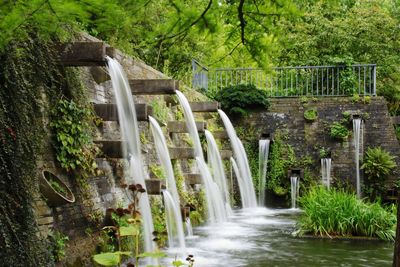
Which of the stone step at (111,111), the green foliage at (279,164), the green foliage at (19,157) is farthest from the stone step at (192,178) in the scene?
the green foliage at (19,157)

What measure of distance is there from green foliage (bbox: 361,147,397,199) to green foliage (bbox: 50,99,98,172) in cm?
1055

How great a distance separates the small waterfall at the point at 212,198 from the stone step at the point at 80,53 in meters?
5.42

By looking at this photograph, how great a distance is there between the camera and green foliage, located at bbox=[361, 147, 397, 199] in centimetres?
1495

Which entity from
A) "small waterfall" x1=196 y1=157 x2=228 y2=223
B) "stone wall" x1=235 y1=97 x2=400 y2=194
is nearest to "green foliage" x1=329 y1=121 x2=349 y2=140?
"stone wall" x1=235 y1=97 x2=400 y2=194

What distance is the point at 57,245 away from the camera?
5.43 m

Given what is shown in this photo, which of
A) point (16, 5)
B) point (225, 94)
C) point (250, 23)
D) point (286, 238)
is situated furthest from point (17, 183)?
point (225, 94)

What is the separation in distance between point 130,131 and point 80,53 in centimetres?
155

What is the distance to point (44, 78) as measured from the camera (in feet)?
18.6

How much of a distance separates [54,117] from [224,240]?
13.5ft

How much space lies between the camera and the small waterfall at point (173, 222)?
8.26 metres

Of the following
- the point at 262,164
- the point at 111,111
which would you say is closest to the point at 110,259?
the point at 111,111

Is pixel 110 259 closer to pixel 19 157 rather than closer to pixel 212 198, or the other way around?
pixel 19 157

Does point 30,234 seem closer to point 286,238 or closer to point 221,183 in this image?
point 286,238

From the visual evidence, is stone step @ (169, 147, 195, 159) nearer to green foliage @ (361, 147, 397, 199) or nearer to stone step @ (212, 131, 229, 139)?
stone step @ (212, 131, 229, 139)
